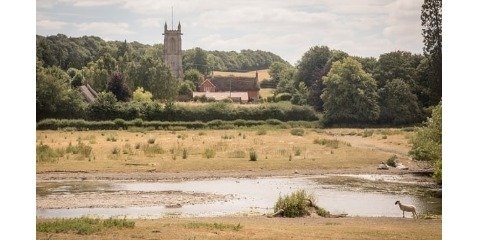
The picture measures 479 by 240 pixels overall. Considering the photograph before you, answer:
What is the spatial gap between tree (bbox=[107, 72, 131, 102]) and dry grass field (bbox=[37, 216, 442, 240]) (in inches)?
549

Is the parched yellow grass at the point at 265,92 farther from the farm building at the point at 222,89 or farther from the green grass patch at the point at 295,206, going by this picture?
the green grass patch at the point at 295,206

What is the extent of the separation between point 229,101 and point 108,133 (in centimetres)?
597

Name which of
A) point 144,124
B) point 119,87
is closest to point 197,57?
point 144,124

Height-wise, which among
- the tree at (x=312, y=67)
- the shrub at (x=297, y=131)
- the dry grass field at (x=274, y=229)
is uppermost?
the tree at (x=312, y=67)

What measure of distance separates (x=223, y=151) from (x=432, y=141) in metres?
7.20

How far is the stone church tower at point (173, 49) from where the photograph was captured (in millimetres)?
16109

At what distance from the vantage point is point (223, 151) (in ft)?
73.2

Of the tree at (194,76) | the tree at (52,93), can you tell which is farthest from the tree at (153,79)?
the tree at (52,93)

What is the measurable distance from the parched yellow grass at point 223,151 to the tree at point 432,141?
3.59 feet

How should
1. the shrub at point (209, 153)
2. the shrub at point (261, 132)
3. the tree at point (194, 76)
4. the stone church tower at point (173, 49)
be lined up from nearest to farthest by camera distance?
the stone church tower at point (173, 49) < the shrub at point (209, 153) < the shrub at point (261, 132) < the tree at point (194, 76)

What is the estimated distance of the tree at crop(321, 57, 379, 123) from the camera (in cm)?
1884

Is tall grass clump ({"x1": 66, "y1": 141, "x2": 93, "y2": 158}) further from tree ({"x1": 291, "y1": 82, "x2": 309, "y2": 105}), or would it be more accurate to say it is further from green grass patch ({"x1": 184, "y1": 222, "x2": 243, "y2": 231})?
green grass patch ({"x1": 184, "y1": 222, "x2": 243, "y2": 231})

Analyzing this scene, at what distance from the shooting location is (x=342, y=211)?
14.5 metres
